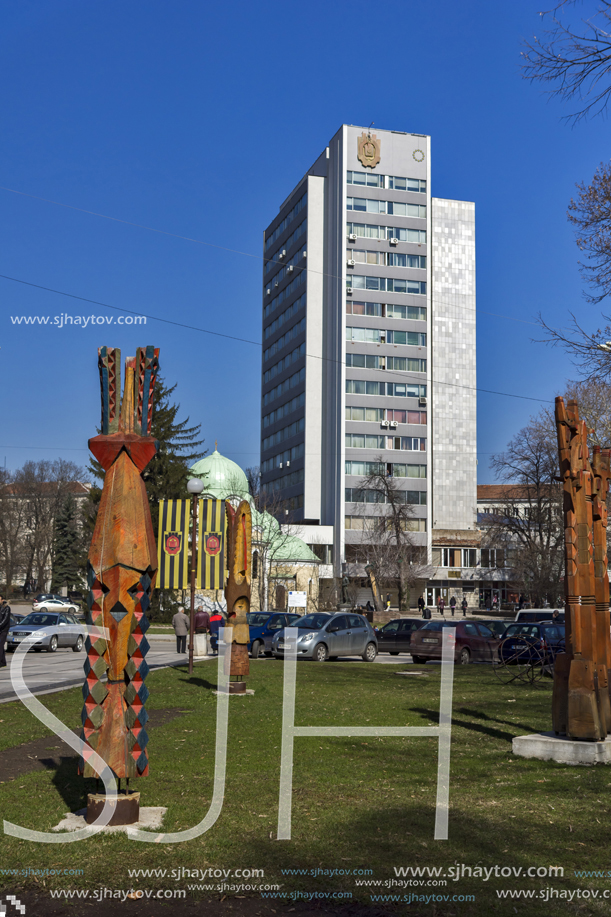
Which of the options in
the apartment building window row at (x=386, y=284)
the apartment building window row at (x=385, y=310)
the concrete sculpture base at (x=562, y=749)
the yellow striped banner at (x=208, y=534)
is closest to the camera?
the concrete sculpture base at (x=562, y=749)

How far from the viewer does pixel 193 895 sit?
16.8 ft

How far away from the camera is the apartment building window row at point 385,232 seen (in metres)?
86.6

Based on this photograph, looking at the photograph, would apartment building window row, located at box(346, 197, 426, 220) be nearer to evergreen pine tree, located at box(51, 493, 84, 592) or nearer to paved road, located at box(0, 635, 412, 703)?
evergreen pine tree, located at box(51, 493, 84, 592)

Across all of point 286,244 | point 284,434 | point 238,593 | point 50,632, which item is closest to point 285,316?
point 286,244

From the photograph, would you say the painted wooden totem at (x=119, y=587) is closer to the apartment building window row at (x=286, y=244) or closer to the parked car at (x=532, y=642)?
the parked car at (x=532, y=642)

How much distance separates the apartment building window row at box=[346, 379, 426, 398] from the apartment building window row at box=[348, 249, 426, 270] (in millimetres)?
12402

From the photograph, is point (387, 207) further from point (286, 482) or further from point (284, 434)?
point (286, 482)

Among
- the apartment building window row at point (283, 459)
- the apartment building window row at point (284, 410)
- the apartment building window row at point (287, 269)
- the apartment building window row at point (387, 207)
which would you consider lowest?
the apartment building window row at point (283, 459)

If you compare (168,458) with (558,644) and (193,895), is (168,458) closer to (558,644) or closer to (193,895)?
(558,644)

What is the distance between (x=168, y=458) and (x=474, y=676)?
123ft

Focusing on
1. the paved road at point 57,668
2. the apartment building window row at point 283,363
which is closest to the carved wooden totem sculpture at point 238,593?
the paved road at point 57,668

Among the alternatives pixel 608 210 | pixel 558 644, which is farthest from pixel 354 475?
pixel 608 210

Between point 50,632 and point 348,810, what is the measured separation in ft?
85.7

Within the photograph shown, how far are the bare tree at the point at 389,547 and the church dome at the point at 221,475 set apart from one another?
35.9ft
